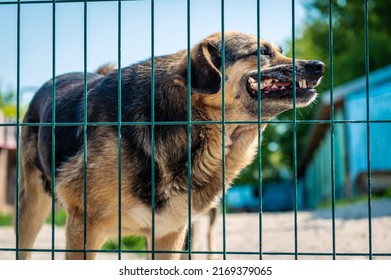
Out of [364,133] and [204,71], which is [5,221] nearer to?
[364,133]

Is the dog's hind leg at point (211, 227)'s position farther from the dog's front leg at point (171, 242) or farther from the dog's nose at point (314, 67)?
the dog's nose at point (314, 67)

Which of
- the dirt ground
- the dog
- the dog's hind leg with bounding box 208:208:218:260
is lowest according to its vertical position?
the dirt ground

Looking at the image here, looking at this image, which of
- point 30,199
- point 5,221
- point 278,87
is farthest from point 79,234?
point 5,221

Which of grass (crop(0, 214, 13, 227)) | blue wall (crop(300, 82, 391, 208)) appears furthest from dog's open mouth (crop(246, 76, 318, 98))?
blue wall (crop(300, 82, 391, 208))

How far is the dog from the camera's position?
16.6ft

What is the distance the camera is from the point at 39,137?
6.02 meters

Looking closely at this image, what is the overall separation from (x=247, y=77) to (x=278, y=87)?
0.83ft

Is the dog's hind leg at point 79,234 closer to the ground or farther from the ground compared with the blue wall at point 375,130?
closer to the ground

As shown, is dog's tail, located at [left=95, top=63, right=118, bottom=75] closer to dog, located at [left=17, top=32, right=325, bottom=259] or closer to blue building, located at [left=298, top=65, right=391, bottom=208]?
dog, located at [left=17, top=32, right=325, bottom=259]

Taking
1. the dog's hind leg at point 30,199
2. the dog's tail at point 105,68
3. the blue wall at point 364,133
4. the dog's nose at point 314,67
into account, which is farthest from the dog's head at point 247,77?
the blue wall at point 364,133

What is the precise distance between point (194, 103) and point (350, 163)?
2061 cm

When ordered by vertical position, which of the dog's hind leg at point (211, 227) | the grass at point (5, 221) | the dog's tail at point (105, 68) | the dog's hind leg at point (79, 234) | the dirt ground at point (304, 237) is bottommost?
the grass at point (5, 221)

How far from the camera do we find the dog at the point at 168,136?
5062 millimetres

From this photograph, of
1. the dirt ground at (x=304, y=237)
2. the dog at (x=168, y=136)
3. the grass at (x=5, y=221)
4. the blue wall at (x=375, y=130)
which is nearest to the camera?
the dog at (x=168, y=136)
